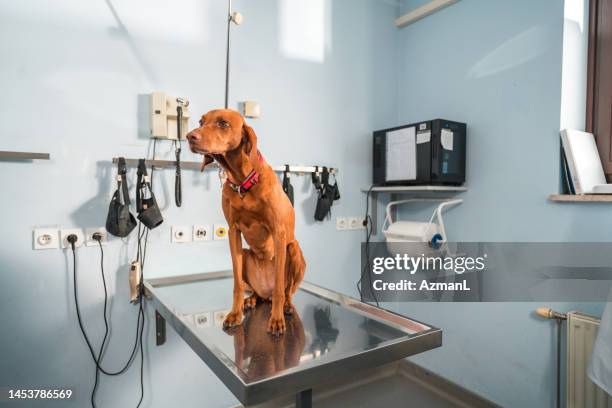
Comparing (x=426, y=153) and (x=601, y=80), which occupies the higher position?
(x=601, y=80)

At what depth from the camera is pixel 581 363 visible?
161 centimetres

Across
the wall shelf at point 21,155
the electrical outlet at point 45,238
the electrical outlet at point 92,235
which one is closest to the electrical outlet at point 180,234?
the electrical outlet at point 92,235

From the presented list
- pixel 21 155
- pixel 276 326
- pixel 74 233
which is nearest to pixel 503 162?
pixel 276 326

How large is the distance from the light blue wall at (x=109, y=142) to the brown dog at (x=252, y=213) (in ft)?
2.50

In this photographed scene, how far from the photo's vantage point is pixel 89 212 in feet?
5.18

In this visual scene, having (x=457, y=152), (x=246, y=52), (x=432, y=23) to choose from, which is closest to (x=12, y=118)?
(x=246, y=52)

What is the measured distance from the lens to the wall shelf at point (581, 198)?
1558 millimetres

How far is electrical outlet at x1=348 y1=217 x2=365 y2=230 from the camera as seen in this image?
7.74 feet

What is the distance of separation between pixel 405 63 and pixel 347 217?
1144mm

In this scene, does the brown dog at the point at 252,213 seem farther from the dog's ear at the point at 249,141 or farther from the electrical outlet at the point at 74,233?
the electrical outlet at the point at 74,233

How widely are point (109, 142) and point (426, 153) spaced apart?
5.16 ft

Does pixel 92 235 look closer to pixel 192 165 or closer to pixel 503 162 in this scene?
pixel 192 165

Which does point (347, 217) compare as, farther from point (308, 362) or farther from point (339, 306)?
point (308, 362)

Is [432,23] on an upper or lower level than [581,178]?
upper
